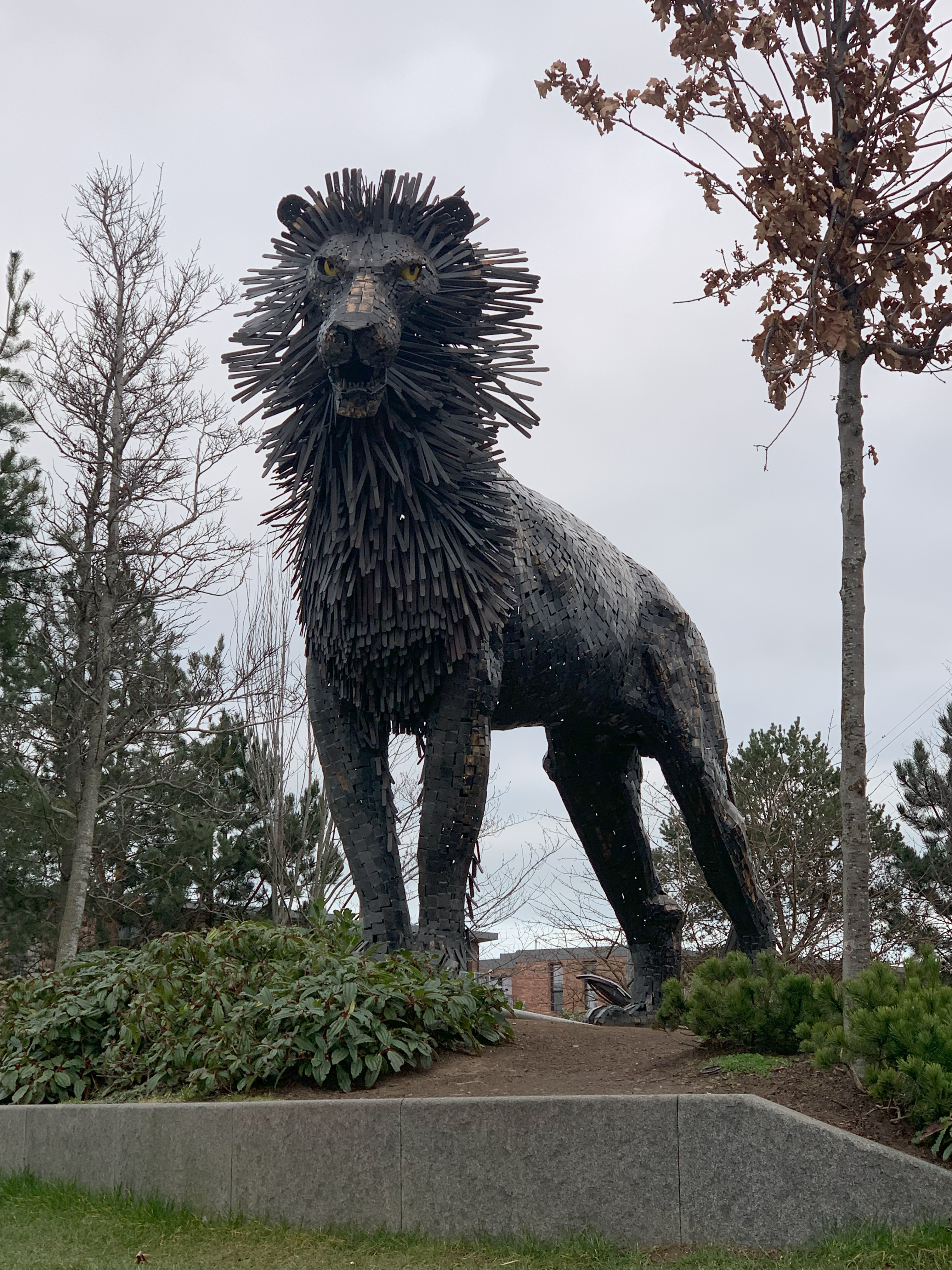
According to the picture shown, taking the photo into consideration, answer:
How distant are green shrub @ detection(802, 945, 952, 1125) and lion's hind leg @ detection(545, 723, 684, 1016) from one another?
110 inches

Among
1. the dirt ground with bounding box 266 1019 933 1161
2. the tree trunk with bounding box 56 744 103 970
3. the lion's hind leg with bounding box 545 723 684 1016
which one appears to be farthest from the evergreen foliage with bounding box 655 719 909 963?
the dirt ground with bounding box 266 1019 933 1161

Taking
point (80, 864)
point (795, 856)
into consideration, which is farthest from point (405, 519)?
point (795, 856)

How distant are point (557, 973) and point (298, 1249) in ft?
85.3

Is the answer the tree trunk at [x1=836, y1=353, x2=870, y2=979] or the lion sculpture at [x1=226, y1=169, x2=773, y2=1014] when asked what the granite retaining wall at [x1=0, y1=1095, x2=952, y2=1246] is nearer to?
the tree trunk at [x1=836, y1=353, x2=870, y2=979]

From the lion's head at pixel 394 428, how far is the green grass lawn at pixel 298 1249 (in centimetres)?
218

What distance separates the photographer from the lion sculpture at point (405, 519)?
5363mm

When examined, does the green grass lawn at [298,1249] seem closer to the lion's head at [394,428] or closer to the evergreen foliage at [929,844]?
the lion's head at [394,428]

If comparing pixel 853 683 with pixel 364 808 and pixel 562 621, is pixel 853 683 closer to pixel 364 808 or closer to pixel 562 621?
pixel 562 621

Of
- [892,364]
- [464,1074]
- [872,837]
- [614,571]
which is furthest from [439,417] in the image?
[872,837]

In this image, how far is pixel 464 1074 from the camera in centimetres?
470

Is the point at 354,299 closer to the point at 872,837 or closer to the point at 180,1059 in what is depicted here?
the point at 180,1059

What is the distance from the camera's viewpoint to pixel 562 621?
597 cm

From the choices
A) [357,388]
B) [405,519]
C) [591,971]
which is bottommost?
[591,971]

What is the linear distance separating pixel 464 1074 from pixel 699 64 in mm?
4104
